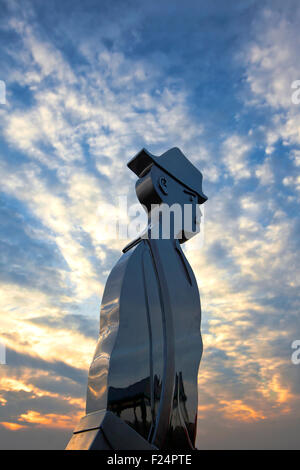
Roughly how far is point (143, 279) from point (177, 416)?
179cm

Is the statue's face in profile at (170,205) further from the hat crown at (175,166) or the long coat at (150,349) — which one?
the long coat at (150,349)

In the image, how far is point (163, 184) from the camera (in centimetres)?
643

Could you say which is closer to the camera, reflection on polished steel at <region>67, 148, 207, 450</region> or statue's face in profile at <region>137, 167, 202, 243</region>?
reflection on polished steel at <region>67, 148, 207, 450</region>

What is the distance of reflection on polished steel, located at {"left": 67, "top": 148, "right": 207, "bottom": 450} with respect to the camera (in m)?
4.34

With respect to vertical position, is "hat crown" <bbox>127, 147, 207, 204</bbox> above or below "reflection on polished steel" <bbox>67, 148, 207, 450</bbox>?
above

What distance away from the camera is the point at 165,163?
21.7 ft

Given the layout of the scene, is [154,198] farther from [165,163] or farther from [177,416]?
[177,416]

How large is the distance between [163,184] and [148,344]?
2.60m

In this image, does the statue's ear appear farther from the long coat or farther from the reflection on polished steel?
the long coat

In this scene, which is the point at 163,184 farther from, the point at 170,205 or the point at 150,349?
the point at 150,349

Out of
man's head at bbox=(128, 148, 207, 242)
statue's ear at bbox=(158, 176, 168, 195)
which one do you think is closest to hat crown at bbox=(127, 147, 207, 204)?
man's head at bbox=(128, 148, 207, 242)

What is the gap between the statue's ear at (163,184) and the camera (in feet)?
20.9

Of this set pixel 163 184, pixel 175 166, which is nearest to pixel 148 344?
pixel 163 184
